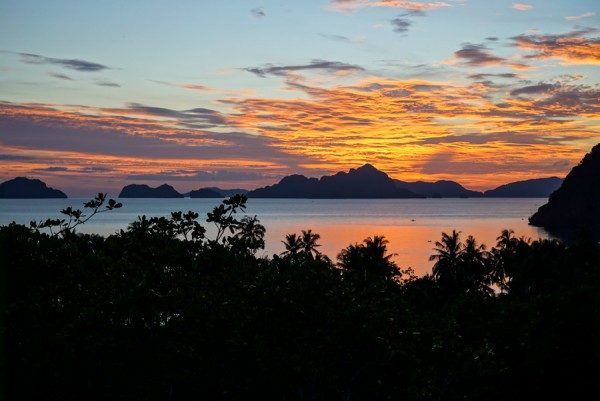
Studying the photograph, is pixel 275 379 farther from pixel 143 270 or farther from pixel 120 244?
pixel 120 244

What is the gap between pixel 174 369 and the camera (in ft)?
54.4

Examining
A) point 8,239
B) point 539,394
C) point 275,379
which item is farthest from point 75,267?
point 539,394

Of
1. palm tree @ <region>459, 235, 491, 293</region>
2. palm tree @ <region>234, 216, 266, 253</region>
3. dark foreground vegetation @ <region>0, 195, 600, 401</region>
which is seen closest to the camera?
dark foreground vegetation @ <region>0, 195, 600, 401</region>

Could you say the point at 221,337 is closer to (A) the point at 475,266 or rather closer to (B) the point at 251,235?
(B) the point at 251,235

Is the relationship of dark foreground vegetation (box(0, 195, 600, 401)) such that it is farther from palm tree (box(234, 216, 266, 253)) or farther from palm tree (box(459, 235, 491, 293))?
palm tree (box(459, 235, 491, 293))

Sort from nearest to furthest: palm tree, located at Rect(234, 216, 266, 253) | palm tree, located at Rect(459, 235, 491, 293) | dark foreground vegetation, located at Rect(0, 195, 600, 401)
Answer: dark foreground vegetation, located at Rect(0, 195, 600, 401) → palm tree, located at Rect(234, 216, 266, 253) → palm tree, located at Rect(459, 235, 491, 293)

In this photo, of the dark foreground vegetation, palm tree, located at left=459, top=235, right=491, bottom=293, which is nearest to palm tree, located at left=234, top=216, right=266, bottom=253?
the dark foreground vegetation

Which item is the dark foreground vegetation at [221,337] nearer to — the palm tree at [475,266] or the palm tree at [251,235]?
the palm tree at [251,235]

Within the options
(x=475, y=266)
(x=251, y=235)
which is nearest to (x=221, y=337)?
(x=251, y=235)

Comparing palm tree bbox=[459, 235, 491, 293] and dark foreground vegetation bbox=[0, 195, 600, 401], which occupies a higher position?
dark foreground vegetation bbox=[0, 195, 600, 401]

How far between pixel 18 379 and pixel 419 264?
420ft

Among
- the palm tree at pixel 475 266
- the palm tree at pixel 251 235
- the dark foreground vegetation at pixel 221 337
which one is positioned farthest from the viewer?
the palm tree at pixel 475 266

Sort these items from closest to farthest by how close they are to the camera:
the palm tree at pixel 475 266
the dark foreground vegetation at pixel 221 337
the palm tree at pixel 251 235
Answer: the dark foreground vegetation at pixel 221 337, the palm tree at pixel 251 235, the palm tree at pixel 475 266

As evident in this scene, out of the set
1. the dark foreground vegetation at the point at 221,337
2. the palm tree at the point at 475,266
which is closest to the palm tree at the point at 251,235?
the dark foreground vegetation at the point at 221,337
